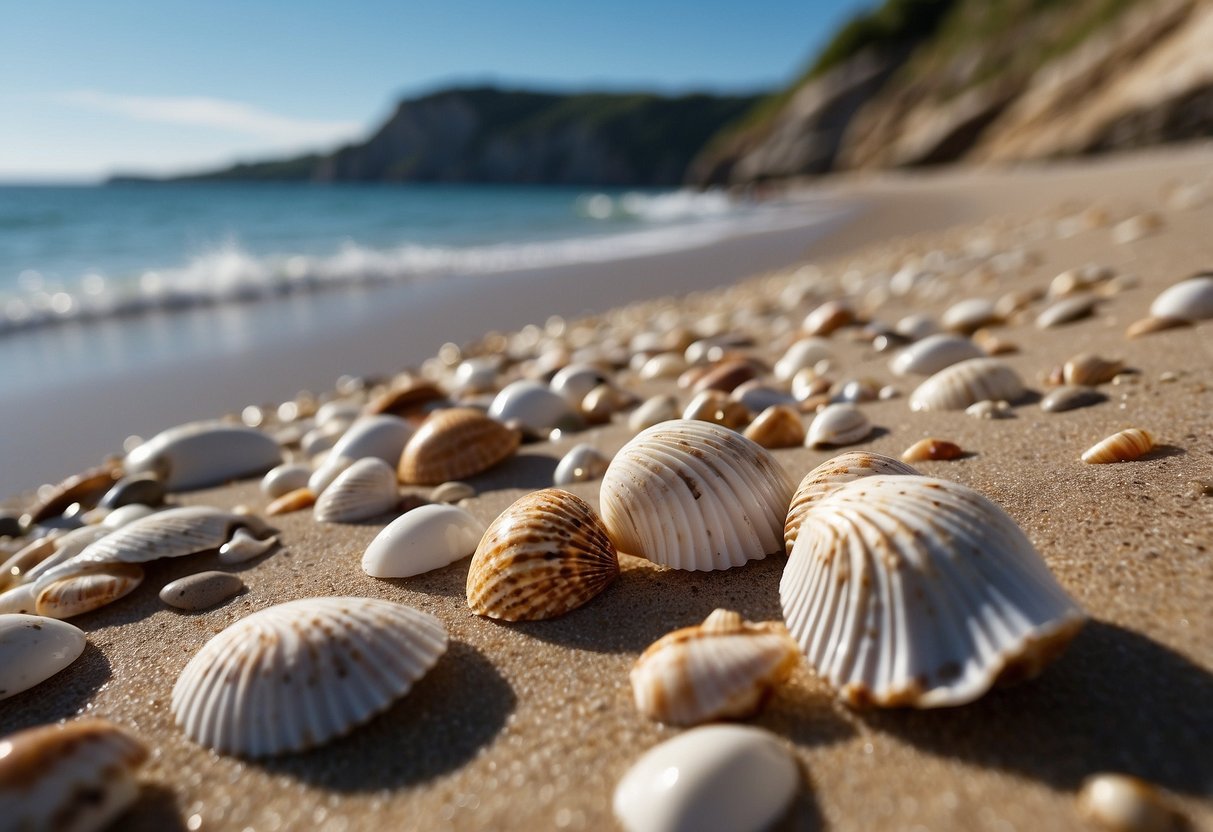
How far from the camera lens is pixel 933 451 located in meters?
2.26

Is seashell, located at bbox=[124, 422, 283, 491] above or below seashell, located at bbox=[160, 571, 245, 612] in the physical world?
below

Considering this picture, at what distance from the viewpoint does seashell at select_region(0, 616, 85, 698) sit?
1656 mm

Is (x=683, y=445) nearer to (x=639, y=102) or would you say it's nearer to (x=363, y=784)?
(x=363, y=784)

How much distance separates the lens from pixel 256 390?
5.30 metres

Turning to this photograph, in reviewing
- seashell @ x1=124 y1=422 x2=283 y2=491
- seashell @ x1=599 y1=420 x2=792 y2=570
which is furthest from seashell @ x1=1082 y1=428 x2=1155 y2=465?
seashell @ x1=124 y1=422 x2=283 y2=491

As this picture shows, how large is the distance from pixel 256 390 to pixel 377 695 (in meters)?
4.44

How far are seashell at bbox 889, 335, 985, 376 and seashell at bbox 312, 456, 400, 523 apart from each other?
2.28 metres

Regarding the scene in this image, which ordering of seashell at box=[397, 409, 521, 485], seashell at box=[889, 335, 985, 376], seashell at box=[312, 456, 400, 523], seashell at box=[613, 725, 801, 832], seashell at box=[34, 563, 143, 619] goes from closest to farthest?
seashell at box=[613, 725, 801, 832] → seashell at box=[34, 563, 143, 619] → seashell at box=[312, 456, 400, 523] → seashell at box=[397, 409, 521, 485] → seashell at box=[889, 335, 985, 376]

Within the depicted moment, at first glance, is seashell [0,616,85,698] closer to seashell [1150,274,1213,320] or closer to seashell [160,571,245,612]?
seashell [160,571,245,612]

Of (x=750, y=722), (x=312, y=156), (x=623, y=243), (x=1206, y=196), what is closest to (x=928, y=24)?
(x=623, y=243)

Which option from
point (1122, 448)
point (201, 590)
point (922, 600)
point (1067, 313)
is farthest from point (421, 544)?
point (1067, 313)

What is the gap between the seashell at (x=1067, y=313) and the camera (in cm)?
369

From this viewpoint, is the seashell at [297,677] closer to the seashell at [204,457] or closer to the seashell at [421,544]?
the seashell at [421,544]

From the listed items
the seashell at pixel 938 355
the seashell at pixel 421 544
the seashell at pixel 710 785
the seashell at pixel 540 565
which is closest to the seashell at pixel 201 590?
the seashell at pixel 421 544
